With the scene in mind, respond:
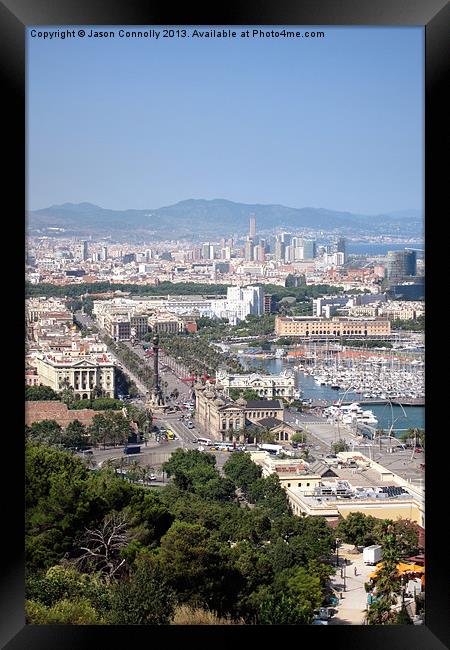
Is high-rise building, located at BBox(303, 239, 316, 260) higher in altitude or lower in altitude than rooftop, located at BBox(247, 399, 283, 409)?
higher

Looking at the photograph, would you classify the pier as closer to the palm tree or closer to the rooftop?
the rooftop

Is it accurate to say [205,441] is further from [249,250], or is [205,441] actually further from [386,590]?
[386,590]

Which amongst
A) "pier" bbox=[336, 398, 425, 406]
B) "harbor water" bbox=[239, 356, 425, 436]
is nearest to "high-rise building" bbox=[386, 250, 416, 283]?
"pier" bbox=[336, 398, 425, 406]

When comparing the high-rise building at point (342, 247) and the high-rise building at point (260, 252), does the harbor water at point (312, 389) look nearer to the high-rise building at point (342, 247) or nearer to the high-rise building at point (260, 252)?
the high-rise building at point (260, 252)

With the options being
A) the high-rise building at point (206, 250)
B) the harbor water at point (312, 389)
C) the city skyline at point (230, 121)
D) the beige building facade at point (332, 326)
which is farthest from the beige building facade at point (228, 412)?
the city skyline at point (230, 121)
